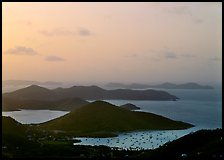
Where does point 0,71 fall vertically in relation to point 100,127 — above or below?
above

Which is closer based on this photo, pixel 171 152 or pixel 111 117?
pixel 171 152

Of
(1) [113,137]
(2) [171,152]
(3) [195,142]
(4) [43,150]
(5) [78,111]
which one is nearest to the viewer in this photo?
(2) [171,152]

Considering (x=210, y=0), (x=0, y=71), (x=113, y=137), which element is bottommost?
(x=113, y=137)

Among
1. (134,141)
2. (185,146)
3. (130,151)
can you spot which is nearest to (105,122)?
(134,141)

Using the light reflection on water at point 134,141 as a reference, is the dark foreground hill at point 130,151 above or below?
above

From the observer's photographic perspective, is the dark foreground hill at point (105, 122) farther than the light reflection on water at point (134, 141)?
Yes

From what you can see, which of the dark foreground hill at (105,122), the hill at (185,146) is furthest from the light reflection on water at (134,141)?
the hill at (185,146)

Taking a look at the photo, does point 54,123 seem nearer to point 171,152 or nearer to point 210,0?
point 171,152

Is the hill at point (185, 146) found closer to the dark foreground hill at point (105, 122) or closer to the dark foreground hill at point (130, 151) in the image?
the dark foreground hill at point (130, 151)

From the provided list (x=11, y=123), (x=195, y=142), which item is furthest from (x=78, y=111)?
(x=195, y=142)
